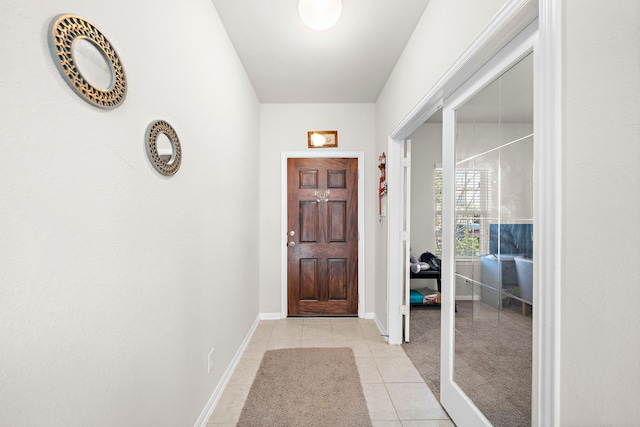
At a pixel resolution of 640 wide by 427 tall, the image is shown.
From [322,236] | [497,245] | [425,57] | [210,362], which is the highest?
[425,57]

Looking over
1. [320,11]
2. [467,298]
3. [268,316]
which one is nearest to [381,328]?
[268,316]

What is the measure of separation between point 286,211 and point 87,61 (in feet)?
8.93

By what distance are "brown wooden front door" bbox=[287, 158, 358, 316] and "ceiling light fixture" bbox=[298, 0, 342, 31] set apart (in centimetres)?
183

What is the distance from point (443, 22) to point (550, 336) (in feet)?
5.37

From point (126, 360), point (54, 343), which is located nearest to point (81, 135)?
point (54, 343)

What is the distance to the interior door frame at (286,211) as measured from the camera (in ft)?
11.4

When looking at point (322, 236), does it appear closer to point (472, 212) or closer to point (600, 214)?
point (472, 212)

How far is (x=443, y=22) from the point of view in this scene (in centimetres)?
162

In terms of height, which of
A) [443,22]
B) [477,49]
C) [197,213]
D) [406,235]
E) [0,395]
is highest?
[443,22]

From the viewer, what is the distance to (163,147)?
4.10ft

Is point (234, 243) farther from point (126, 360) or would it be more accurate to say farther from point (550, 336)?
point (550, 336)

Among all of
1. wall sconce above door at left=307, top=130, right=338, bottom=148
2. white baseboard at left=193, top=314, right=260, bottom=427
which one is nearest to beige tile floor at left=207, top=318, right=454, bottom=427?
white baseboard at left=193, top=314, right=260, bottom=427

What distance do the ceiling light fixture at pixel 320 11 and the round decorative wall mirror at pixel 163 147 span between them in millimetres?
1057

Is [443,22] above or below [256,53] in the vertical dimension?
below
